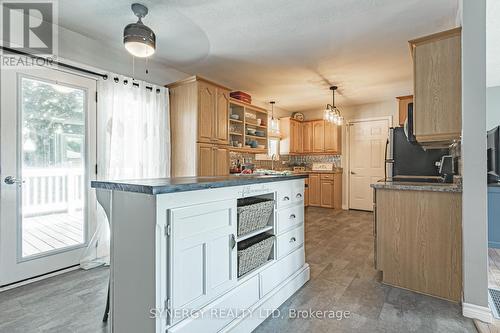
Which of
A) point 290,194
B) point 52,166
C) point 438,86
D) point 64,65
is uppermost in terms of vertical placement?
point 64,65

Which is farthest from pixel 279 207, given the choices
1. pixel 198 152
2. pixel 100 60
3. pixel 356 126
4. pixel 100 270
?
pixel 356 126

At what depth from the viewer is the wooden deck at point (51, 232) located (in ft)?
8.37

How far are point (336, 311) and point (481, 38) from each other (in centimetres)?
223

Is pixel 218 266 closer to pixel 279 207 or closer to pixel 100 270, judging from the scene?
pixel 279 207

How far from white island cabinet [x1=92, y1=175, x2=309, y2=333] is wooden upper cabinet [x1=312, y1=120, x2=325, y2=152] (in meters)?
4.99

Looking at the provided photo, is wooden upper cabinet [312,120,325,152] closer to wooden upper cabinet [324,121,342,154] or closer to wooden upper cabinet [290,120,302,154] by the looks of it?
wooden upper cabinet [324,121,342,154]

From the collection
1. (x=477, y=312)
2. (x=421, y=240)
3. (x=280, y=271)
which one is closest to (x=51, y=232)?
(x=280, y=271)

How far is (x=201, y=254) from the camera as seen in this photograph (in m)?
1.42

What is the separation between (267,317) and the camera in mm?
1854

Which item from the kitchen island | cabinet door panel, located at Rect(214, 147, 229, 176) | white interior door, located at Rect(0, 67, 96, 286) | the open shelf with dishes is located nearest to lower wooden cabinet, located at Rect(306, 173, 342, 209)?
the open shelf with dishes

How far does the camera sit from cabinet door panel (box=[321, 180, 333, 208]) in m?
6.32

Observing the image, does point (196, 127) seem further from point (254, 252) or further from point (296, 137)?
point (296, 137)

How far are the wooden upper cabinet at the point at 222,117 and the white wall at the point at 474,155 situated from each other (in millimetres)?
2861

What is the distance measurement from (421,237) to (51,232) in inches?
142
